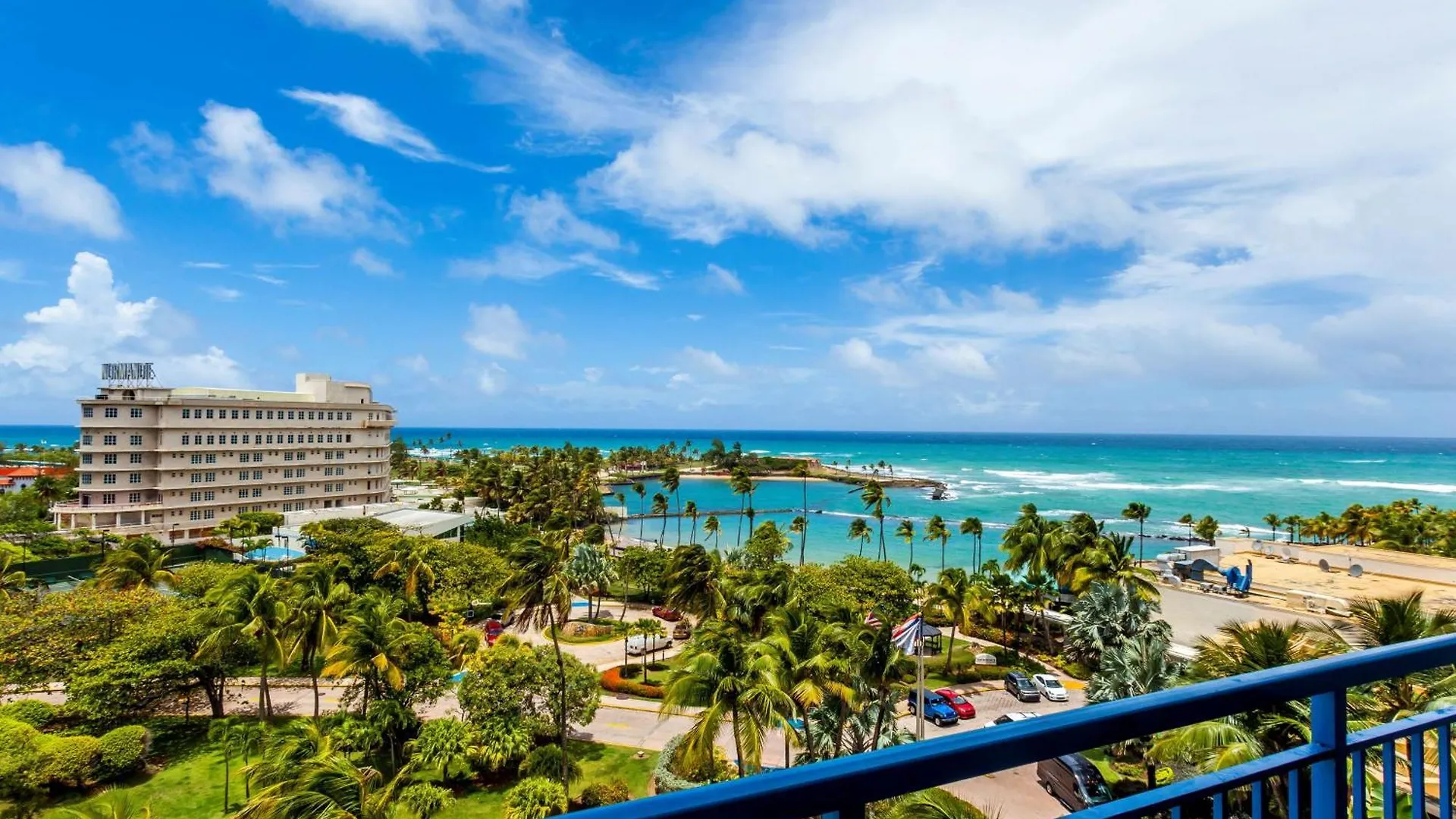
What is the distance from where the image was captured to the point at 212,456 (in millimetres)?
48625

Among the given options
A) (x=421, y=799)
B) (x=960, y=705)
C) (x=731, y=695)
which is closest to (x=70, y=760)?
(x=421, y=799)

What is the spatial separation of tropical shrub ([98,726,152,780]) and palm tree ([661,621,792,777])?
1463 centimetres

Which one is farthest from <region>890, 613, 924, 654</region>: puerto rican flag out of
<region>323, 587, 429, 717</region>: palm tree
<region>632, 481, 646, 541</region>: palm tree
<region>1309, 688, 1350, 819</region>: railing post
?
<region>632, 481, 646, 541</region>: palm tree

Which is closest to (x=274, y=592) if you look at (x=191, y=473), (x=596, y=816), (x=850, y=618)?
(x=850, y=618)

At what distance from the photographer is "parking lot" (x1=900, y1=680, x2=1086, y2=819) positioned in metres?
15.5

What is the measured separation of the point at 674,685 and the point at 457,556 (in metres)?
22.5

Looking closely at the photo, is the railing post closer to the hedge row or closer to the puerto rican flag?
the puerto rican flag

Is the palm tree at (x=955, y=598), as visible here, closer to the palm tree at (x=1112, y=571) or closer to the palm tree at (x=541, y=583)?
the palm tree at (x=1112, y=571)

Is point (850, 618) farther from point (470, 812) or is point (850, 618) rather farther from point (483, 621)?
point (483, 621)

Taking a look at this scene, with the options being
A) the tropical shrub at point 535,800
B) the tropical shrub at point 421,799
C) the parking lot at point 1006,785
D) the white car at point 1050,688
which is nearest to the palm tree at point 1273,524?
the parking lot at point 1006,785

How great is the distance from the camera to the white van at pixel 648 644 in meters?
30.3

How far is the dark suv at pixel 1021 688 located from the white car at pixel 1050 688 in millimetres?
222

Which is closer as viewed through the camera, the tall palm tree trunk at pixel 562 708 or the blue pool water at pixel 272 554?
the tall palm tree trunk at pixel 562 708

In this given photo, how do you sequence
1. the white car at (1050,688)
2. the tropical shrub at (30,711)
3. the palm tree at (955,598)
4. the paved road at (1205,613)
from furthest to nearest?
1. the palm tree at (955,598)
2. the paved road at (1205,613)
3. the white car at (1050,688)
4. the tropical shrub at (30,711)
